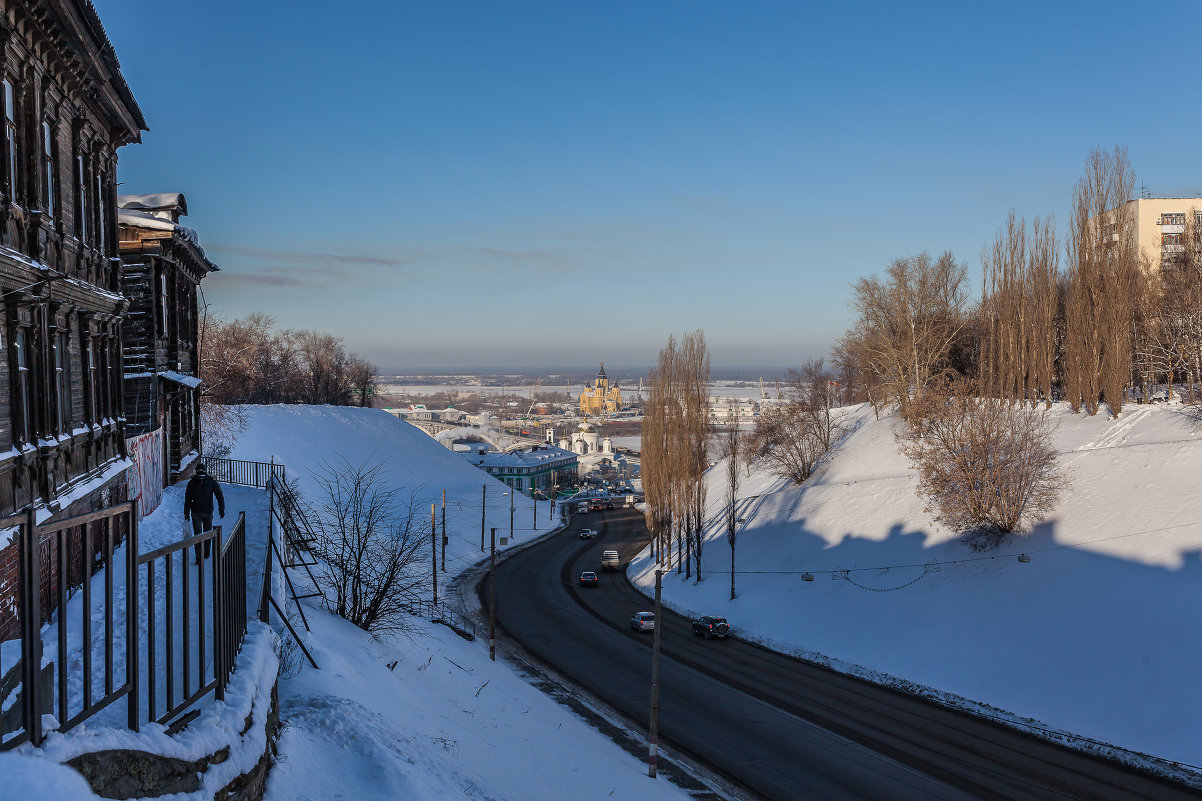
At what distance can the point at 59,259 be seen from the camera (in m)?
13.0

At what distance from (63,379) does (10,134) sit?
4.05 m

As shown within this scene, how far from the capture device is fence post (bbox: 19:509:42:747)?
14.4 feet

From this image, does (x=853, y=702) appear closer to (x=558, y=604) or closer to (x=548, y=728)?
(x=548, y=728)

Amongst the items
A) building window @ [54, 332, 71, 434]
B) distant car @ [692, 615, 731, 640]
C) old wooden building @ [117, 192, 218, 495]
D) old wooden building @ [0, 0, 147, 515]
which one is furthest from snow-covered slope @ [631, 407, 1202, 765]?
building window @ [54, 332, 71, 434]

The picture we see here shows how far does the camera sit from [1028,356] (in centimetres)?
4334

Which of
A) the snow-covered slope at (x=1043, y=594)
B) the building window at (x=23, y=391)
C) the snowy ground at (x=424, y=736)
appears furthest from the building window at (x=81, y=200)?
the snow-covered slope at (x=1043, y=594)

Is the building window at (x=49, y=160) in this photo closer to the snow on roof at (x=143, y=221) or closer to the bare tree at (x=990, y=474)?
the snow on roof at (x=143, y=221)

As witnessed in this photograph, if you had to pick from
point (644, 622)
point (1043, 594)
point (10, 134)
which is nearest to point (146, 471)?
point (10, 134)

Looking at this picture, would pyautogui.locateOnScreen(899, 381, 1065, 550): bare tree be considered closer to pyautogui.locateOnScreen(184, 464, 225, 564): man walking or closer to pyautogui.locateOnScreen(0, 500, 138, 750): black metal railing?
pyautogui.locateOnScreen(184, 464, 225, 564): man walking

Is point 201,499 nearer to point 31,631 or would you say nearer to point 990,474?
point 31,631

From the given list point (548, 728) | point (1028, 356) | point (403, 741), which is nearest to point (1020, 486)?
point (1028, 356)

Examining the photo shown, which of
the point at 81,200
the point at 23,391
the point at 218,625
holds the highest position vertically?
the point at 81,200

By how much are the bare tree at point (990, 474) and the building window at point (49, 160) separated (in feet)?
95.9

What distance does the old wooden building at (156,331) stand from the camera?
21.3m
